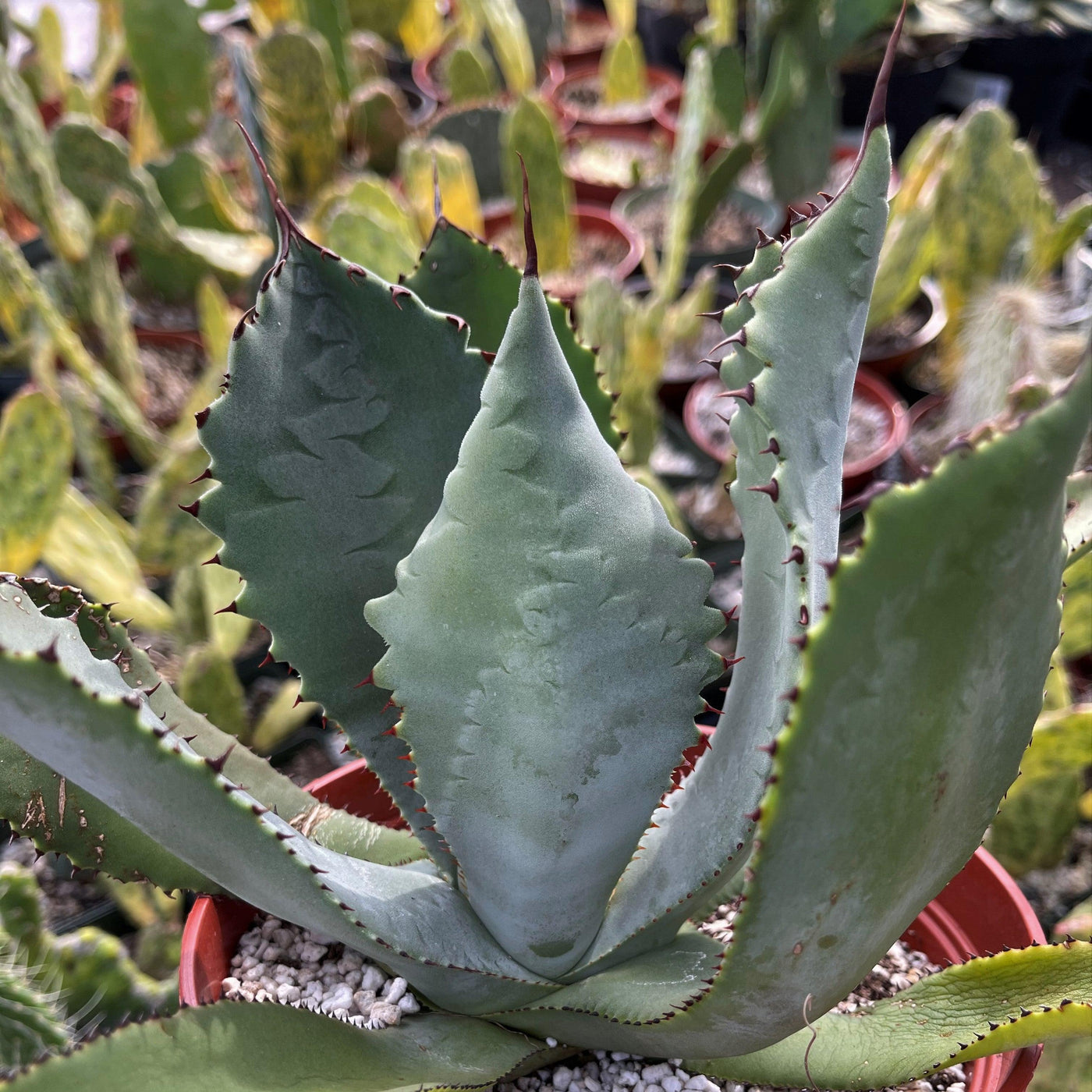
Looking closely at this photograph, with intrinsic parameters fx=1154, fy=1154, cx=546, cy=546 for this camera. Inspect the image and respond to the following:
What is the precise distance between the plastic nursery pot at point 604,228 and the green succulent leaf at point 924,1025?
1465 millimetres

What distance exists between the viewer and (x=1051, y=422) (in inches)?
15.2

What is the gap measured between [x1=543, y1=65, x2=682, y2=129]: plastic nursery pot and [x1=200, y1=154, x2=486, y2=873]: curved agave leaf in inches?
80.1

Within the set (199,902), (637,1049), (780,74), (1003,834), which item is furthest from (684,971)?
(780,74)

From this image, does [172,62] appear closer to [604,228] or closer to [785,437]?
[604,228]

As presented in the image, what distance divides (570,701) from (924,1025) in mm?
281

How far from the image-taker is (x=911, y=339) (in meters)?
1.92

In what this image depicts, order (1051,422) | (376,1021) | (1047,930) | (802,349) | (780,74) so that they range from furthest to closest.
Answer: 1. (780,74)
2. (1047,930)
3. (376,1021)
4. (802,349)
5. (1051,422)

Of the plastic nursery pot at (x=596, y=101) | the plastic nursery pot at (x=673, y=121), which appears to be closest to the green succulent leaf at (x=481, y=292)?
the plastic nursery pot at (x=673, y=121)

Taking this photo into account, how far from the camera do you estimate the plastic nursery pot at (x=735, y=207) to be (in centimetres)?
205

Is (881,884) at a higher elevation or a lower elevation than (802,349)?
lower

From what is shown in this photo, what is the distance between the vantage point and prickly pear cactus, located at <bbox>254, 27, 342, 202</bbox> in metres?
2.07

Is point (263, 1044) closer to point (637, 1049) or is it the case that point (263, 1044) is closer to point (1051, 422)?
point (637, 1049)

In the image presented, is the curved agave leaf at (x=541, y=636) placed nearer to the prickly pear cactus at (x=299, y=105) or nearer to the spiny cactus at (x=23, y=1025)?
the spiny cactus at (x=23, y=1025)

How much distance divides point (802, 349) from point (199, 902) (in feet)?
1.64
